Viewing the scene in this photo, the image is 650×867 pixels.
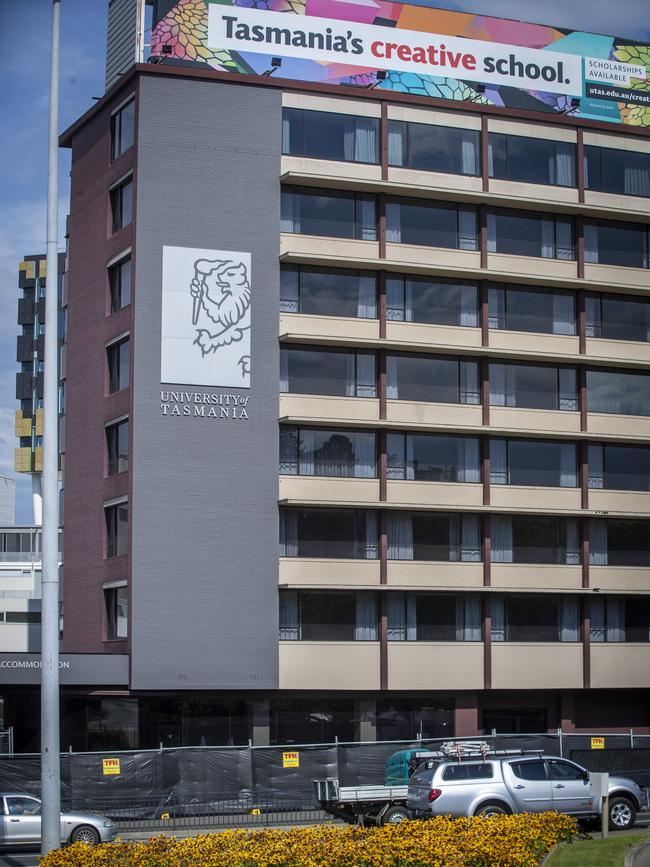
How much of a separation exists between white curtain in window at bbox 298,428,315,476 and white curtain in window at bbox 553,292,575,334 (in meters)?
11.4

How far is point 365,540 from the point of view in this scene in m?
49.3

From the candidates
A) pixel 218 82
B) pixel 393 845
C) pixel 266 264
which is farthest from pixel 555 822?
pixel 218 82

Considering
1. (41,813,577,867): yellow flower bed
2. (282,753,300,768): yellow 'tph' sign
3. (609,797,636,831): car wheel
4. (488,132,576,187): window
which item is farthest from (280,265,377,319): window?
(41,813,577,867): yellow flower bed

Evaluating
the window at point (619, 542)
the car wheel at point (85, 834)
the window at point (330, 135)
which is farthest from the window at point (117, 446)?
the window at point (619, 542)

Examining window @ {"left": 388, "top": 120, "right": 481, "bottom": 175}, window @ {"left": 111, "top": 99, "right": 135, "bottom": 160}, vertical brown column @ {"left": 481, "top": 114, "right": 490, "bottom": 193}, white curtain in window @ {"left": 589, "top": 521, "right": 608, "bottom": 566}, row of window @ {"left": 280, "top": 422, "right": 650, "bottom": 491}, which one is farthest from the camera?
white curtain in window @ {"left": 589, "top": 521, "right": 608, "bottom": 566}

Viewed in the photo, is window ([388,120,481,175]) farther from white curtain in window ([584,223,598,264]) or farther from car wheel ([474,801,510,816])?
car wheel ([474,801,510,816])

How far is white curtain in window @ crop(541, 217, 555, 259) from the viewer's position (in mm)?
53000

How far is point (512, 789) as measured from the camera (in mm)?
30844

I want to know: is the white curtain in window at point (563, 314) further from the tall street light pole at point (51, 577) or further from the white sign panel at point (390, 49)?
the tall street light pole at point (51, 577)

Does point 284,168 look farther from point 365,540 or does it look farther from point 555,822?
point 555,822

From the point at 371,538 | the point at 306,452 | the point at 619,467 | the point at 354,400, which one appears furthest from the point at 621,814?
the point at 619,467

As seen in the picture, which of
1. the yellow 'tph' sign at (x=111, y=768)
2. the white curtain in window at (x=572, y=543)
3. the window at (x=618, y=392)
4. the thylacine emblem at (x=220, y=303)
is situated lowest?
the yellow 'tph' sign at (x=111, y=768)

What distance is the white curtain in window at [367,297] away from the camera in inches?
1984

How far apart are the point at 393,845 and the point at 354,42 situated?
3980 cm
